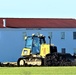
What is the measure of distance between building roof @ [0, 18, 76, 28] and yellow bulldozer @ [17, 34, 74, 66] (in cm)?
2532

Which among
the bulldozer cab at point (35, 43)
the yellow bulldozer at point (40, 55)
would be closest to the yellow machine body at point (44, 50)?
the yellow bulldozer at point (40, 55)

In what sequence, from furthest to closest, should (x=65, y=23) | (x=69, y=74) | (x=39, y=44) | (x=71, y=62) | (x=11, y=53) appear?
(x=65, y=23)
(x=11, y=53)
(x=39, y=44)
(x=71, y=62)
(x=69, y=74)

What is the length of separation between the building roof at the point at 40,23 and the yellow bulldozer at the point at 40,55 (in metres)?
25.3

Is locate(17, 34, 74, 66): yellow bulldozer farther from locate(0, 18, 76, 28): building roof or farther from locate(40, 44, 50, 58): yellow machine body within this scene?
locate(0, 18, 76, 28): building roof

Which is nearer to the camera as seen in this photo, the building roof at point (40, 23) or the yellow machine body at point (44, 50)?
the yellow machine body at point (44, 50)

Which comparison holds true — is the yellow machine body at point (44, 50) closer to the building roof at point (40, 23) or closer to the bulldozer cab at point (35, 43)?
the bulldozer cab at point (35, 43)

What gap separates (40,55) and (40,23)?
29.5m

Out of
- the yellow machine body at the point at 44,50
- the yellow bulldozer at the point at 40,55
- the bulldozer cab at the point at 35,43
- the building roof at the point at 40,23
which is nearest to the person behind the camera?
the yellow bulldozer at the point at 40,55

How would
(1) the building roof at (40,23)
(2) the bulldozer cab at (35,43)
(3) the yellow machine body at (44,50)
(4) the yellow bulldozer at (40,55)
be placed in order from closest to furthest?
(4) the yellow bulldozer at (40,55) → (3) the yellow machine body at (44,50) → (2) the bulldozer cab at (35,43) → (1) the building roof at (40,23)

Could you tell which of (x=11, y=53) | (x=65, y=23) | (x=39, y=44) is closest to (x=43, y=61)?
(x=39, y=44)

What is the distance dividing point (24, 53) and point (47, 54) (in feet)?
13.9

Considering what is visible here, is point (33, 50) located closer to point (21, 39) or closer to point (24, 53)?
point (24, 53)

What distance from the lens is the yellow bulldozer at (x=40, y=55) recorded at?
42844 mm

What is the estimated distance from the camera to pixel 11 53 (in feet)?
228
